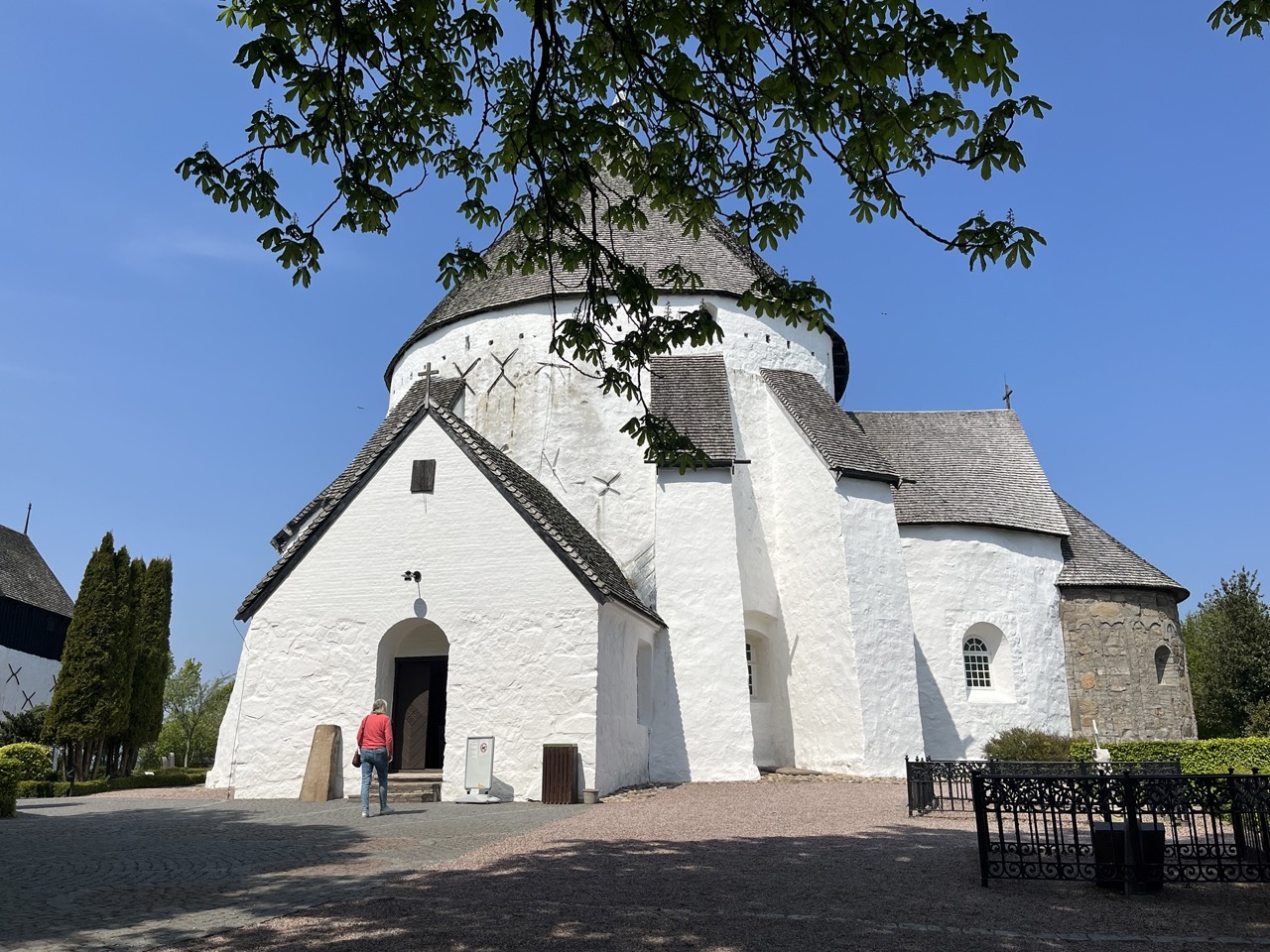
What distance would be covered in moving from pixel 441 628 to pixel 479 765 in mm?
2608

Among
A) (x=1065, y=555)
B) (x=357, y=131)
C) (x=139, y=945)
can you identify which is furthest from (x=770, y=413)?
(x=139, y=945)

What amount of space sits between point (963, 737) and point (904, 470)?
7.35 metres

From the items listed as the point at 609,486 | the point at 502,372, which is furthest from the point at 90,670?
the point at 609,486

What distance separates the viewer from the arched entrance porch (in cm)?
1634

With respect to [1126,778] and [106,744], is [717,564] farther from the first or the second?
[106,744]

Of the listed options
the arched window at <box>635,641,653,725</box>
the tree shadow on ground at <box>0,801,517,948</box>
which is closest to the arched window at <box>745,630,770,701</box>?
the arched window at <box>635,641,653,725</box>

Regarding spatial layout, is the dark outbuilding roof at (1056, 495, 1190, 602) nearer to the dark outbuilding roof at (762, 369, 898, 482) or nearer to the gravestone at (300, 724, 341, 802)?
the dark outbuilding roof at (762, 369, 898, 482)

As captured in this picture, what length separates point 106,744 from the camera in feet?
82.1

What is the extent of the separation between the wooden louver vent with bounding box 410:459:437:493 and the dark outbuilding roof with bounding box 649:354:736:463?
5462 millimetres

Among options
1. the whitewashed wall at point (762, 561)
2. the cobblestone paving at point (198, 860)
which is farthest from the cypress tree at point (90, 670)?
the whitewashed wall at point (762, 561)

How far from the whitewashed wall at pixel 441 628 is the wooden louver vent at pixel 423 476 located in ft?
0.39

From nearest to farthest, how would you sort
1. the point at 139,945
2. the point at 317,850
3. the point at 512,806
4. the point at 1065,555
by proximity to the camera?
the point at 139,945
the point at 317,850
the point at 512,806
the point at 1065,555

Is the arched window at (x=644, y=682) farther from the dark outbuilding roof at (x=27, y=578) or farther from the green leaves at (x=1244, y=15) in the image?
the dark outbuilding roof at (x=27, y=578)

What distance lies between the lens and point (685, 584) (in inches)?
727
